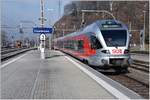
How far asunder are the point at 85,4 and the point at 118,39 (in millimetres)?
52114

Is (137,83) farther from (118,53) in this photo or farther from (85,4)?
(85,4)

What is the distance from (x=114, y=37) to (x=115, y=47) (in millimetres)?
730

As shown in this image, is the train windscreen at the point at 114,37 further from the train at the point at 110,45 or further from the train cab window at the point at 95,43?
the train cab window at the point at 95,43

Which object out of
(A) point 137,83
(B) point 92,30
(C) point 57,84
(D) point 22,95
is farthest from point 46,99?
(B) point 92,30

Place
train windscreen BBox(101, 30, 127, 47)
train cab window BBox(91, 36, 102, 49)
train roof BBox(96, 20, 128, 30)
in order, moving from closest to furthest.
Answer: train windscreen BBox(101, 30, 127, 47) → train cab window BBox(91, 36, 102, 49) → train roof BBox(96, 20, 128, 30)

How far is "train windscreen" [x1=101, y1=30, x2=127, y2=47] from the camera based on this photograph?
2330 centimetres

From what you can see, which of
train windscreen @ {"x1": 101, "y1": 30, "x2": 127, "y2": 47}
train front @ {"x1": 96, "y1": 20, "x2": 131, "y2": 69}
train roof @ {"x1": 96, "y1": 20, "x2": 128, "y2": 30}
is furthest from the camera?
train roof @ {"x1": 96, "y1": 20, "x2": 128, "y2": 30}

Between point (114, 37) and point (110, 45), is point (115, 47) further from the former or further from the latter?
point (114, 37)

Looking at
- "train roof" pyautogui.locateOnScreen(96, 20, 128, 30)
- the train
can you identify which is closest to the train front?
the train

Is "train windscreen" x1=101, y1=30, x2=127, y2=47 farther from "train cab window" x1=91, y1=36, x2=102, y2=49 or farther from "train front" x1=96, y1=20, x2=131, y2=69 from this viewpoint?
"train cab window" x1=91, y1=36, x2=102, y2=49

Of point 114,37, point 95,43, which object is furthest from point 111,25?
point 95,43

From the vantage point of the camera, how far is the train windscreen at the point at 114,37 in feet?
76.4

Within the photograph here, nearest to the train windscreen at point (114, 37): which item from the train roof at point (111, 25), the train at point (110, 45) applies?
the train at point (110, 45)

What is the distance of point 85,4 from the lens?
75.0 metres
